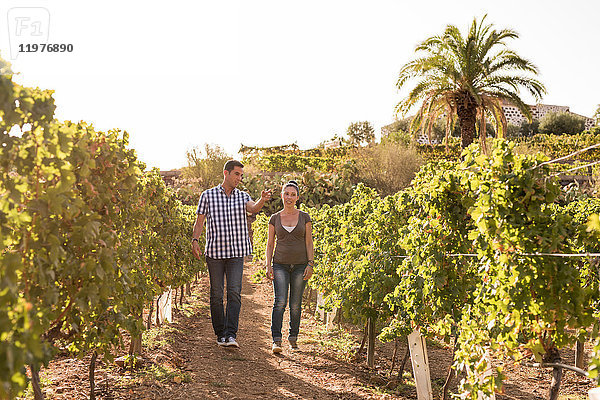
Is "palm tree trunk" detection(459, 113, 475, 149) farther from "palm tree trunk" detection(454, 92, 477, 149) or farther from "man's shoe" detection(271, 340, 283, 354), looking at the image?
"man's shoe" detection(271, 340, 283, 354)

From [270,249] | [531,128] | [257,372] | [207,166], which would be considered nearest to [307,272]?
[270,249]

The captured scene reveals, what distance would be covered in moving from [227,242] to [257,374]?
1.38 m

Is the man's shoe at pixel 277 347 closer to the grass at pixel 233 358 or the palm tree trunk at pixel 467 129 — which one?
the grass at pixel 233 358

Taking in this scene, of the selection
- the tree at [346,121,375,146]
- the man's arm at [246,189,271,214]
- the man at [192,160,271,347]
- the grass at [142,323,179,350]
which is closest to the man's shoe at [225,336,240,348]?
the man at [192,160,271,347]

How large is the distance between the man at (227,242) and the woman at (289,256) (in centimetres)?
37

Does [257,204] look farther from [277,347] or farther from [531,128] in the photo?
[531,128]

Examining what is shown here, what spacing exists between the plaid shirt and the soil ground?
1.18m

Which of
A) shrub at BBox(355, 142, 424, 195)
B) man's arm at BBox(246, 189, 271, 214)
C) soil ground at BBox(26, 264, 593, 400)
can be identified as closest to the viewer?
soil ground at BBox(26, 264, 593, 400)

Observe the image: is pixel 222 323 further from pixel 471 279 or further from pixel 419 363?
pixel 471 279

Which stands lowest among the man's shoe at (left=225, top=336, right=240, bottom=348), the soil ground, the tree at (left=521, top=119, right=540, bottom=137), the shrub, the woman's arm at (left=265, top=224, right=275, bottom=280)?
the soil ground

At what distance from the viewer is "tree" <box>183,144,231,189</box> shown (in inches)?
1501

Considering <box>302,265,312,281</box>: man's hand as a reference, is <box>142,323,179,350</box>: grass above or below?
below

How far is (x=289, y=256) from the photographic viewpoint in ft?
20.5

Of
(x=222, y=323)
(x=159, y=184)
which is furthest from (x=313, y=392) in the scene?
(x=159, y=184)
